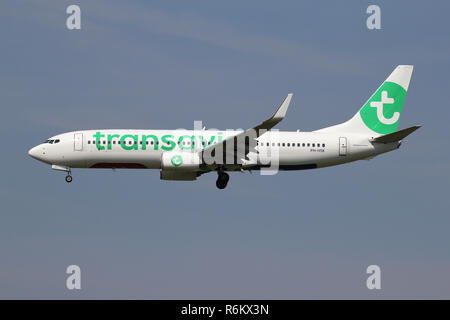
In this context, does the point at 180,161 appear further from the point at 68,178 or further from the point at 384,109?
the point at 384,109

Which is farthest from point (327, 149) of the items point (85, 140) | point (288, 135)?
point (85, 140)

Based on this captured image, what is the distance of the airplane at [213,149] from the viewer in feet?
212

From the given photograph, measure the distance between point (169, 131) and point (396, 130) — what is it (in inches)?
702

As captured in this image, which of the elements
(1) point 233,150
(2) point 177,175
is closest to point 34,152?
(2) point 177,175

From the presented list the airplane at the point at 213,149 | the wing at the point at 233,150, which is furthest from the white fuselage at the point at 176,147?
the wing at the point at 233,150

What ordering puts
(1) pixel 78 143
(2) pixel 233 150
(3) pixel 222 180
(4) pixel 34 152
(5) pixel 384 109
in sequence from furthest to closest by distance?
1. (5) pixel 384 109
2. (4) pixel 34 152
3. (3) pixel 222 180
4. (1) pixel 78 143
5. (2) pixel 233 150

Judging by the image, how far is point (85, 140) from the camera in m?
65.9

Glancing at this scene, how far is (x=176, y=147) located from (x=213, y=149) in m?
3.08

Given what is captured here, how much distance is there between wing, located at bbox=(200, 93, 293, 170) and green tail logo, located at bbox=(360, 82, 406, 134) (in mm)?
10680

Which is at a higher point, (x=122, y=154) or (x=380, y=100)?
(x=380, y=100)

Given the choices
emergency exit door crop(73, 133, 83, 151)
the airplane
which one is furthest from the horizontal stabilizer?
emergency exit door crop(73, 133, 83, 151)

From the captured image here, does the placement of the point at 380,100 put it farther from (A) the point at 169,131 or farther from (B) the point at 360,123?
(A) the point at 169,131

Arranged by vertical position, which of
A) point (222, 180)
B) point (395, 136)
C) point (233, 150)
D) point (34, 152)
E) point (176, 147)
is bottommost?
point (222, 180)

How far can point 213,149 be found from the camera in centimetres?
6406
